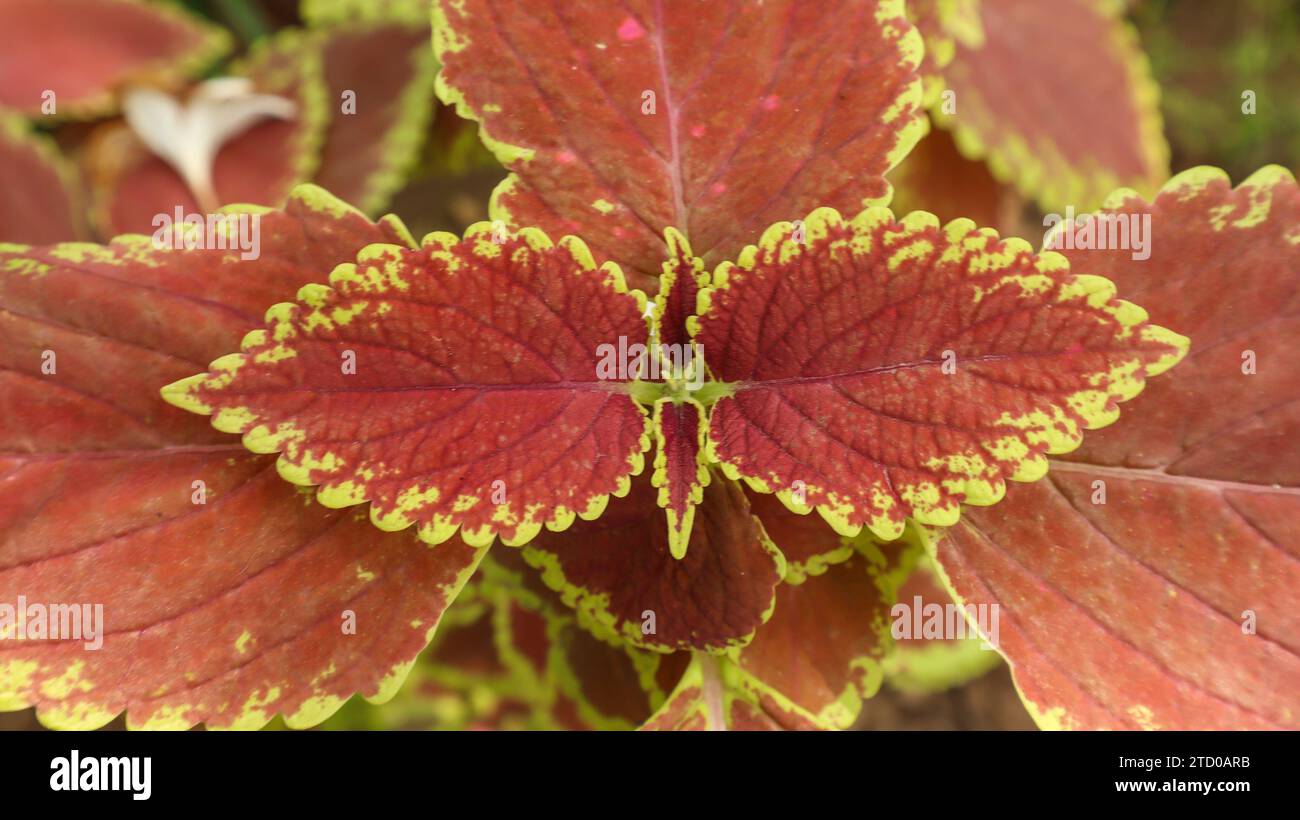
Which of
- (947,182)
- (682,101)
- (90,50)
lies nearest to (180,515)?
(682,101)

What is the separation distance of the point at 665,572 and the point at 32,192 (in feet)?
3.06

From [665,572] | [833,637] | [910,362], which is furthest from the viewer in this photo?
[833,637]

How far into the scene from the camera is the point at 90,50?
4.07ft

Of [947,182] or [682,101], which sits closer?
[682,101]

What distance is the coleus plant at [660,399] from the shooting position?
0.61m

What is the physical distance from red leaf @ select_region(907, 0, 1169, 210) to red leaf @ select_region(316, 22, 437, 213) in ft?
1.95

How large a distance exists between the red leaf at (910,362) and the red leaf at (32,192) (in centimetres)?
90

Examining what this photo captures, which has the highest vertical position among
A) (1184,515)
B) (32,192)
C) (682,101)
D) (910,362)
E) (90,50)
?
(90,50)

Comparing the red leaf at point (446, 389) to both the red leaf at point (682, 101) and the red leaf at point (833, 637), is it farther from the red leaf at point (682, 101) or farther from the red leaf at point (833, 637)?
the red leaf at point (833, 637)

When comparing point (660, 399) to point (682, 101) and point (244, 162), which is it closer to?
point (682, 101)

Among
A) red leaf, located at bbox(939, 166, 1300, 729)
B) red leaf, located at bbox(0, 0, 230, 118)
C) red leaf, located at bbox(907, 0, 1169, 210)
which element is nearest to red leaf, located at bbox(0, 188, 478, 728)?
red leaf, located at bbox(939, 166, 1300, 729)

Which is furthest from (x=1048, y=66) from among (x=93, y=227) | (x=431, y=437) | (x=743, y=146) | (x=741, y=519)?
(x=93, y=227)

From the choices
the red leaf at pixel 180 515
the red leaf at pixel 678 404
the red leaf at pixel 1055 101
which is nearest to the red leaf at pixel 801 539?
the red leaf at pixel 678 404

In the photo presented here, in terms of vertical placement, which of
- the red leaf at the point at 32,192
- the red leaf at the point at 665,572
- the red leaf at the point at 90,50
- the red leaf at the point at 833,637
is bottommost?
the red leaf at the point at 833,637
